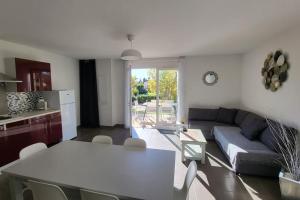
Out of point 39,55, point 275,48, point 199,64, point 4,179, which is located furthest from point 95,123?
point 275,48

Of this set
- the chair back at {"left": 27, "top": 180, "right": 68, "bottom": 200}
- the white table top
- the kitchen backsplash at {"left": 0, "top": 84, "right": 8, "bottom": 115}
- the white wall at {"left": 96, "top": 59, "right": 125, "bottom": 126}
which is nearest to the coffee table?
the white table top

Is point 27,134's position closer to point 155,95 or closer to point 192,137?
point 192,137

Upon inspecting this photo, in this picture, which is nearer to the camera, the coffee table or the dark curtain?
Result: the coffee table

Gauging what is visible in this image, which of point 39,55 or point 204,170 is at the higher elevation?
point 39,55

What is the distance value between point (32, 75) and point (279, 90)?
16.9 ft

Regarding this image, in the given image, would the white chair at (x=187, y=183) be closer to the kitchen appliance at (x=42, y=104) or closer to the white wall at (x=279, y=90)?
the white wall at (x=279, y=90)

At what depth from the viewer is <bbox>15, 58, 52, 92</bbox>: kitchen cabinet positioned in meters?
3.34

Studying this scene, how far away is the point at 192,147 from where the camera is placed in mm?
3480

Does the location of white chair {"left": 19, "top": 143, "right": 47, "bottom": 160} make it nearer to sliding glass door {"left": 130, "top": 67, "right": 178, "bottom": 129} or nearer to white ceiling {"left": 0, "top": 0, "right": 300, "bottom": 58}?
white ceiling {"left": 0, "top": 0, "right": 300, "bottom": 58}

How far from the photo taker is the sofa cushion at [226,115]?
4.43m

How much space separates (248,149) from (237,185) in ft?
2.02

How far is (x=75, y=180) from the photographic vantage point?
1.37 m

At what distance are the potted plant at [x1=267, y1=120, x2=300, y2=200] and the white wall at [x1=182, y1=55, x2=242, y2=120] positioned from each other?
6.69 ft

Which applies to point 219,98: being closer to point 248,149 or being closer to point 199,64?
point 199,64
